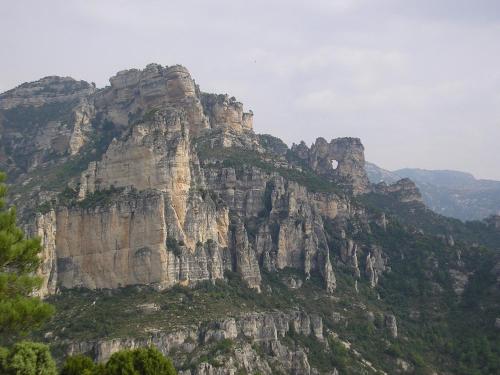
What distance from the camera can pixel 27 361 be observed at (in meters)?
33.2

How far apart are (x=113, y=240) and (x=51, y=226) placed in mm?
8091

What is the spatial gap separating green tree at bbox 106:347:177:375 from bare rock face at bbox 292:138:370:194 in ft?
391

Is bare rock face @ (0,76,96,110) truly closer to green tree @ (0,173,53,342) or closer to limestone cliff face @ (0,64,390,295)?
limestone cliff face @ (0,64,390,295)

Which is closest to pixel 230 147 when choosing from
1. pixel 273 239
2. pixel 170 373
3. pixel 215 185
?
pixel 215 185

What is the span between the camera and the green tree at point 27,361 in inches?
1292

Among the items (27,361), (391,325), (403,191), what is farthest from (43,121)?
(27,361)

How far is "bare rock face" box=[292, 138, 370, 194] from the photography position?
6250 inches

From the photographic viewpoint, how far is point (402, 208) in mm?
159250

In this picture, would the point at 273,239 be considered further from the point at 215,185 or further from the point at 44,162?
the point at 44,162

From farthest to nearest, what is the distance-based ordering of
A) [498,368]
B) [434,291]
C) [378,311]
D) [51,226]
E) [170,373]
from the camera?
[434,291]
[378,311]
[498,368]
[51,226]
[170,373]

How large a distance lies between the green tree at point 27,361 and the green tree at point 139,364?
454cm

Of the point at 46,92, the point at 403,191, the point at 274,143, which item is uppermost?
the point at 46,92

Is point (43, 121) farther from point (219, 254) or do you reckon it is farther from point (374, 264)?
point (374, 264)

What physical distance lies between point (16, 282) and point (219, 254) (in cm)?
6228
